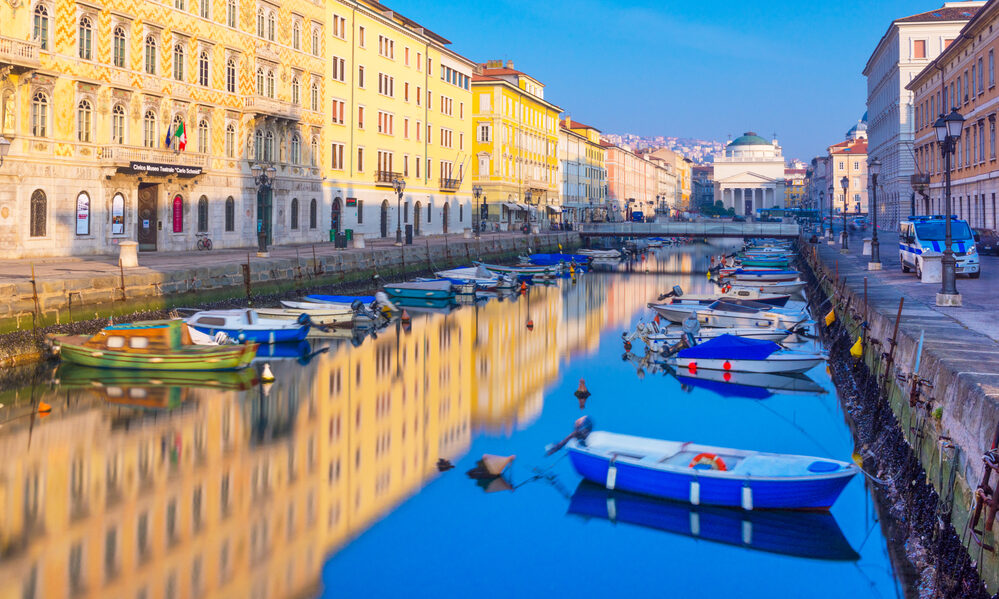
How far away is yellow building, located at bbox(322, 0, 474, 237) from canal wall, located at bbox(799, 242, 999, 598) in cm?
3970

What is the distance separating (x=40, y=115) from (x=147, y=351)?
1735cm

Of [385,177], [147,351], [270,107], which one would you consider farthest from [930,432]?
[385,177]

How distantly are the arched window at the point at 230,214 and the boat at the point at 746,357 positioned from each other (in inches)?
1206

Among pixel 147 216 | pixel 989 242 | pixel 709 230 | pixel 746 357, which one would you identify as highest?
pixel 709 230

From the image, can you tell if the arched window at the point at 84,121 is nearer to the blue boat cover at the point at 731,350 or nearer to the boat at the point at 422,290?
the boat at the point at 422,290

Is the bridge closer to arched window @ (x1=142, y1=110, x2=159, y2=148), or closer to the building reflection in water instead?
arched window @ (x1=142, y1=110, x2=159, y2=148)

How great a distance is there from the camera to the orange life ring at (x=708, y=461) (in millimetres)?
14383

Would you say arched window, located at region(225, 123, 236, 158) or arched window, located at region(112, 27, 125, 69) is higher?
arched window, located at region(112, 27, 125, 69)

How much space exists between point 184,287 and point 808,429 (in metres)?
23.0

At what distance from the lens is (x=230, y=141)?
48719mm

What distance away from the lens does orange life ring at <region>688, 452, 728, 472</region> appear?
47.2 ft

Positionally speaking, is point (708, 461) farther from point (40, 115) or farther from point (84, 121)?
point (84, 121)

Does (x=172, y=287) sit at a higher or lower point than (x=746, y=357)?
higher

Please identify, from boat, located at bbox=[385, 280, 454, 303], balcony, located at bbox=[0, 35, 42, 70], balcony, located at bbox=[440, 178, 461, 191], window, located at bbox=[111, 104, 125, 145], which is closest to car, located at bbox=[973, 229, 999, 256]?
boat, located at bbox=[385, 280, 454, 303]
